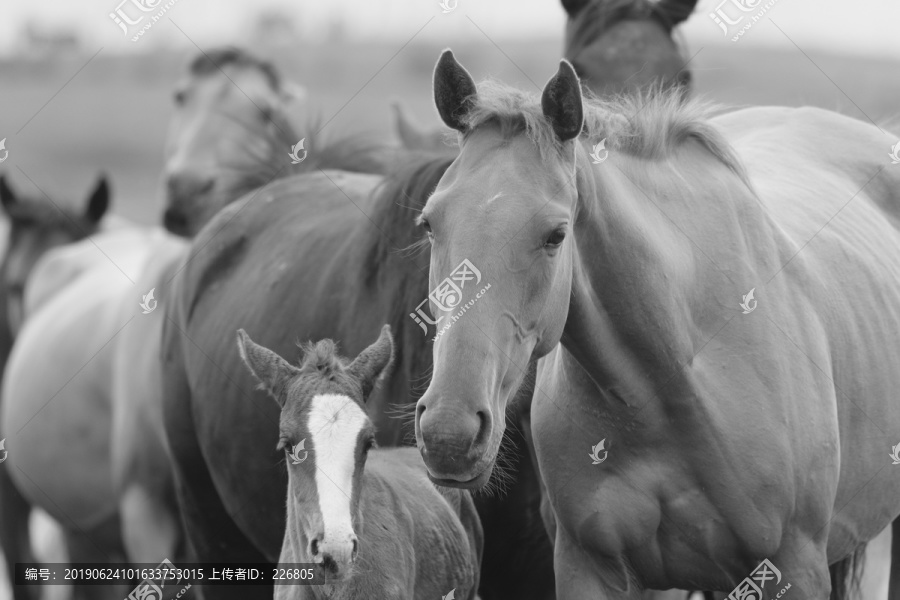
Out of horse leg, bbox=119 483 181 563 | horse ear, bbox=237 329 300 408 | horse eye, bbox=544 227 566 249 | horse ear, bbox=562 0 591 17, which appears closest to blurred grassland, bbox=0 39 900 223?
horse ear, bbox=562 0 591 17

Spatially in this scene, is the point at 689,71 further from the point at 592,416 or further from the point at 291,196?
the point at 592,416

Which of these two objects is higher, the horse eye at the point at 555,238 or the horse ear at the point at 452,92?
the horse ear at the point at 452,92

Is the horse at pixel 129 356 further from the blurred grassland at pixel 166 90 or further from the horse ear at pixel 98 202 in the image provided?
the blurred grassland at pixel 166 90

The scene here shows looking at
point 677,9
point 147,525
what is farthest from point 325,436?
point 677,9

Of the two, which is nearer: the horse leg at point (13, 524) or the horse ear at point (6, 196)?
the horse leg at point (13, 524)

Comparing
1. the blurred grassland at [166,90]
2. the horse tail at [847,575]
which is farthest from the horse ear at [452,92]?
the blurred grassland at [166,90]

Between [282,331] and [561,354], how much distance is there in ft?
5.19

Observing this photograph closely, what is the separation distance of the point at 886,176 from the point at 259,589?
324cm

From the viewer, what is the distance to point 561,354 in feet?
11.9

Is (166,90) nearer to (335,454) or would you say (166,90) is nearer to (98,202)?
(98,202)

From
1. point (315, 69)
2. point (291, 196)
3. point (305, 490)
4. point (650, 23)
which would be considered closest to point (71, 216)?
point (291, 196)

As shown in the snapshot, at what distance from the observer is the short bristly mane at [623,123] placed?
123 inches

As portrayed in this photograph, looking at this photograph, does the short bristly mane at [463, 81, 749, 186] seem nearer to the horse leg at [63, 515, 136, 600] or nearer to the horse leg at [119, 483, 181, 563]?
the horse leg at [119, 483, 181, 563]

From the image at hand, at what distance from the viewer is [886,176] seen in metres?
4.78
